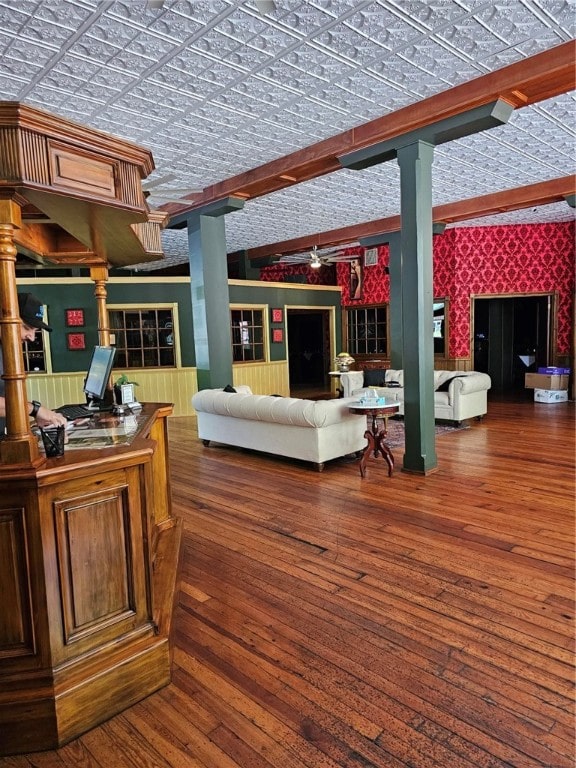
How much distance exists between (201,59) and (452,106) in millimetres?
2006

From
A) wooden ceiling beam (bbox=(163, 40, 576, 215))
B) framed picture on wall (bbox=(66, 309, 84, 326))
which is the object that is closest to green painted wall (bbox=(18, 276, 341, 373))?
framed picture on wall (bbox=(66, 309, 84, 326))

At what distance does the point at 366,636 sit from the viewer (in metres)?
2.28

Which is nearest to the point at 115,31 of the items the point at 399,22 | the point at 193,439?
the point at 399,22

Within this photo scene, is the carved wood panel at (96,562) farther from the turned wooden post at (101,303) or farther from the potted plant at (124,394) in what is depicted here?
the turned wooden post at (101,303)

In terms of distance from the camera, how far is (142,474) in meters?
2.11

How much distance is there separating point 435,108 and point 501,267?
6.59 meters

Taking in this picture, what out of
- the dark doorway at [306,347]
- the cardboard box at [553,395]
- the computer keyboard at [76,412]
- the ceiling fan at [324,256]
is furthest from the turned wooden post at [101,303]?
the dark doorway at [306,347]

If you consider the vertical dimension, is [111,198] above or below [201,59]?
below

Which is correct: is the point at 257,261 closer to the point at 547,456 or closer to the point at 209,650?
the point at 547,456

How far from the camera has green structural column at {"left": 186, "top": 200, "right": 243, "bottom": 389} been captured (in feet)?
22.5

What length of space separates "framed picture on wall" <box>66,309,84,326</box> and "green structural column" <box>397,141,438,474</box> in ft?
20.4

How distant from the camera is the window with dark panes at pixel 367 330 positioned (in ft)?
39.4

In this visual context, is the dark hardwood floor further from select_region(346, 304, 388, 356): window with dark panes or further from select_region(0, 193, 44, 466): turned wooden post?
select_region(346, 304, 388, 356): window with dark panes

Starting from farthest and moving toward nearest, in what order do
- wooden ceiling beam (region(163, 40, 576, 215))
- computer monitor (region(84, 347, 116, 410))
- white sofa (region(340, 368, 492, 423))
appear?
1. white sofa (region(340, 368, 492, 423))
2. wooden ceiling beam (region(163, 40, 576, 215))
3. computer monitor (region(84, 347, 116, 410))
